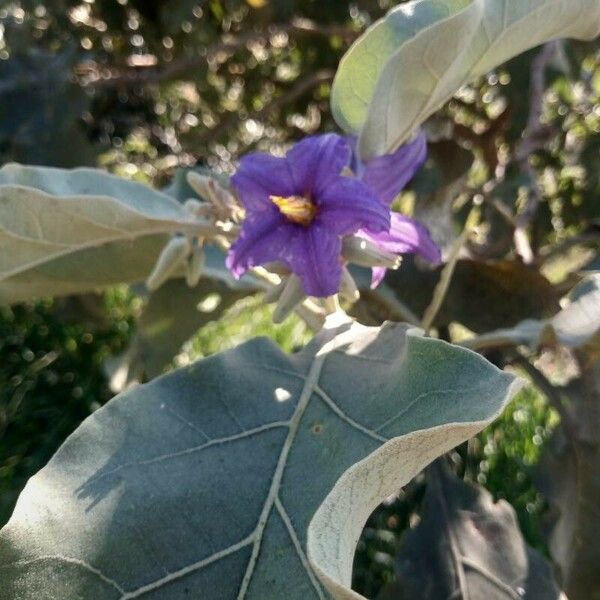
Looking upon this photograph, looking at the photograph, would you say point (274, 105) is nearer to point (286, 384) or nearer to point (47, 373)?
point (47, 373)

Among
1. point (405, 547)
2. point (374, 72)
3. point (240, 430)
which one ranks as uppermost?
point (374, 72)

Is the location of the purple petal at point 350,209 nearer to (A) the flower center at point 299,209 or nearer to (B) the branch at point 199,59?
(A) the flower center at point 299,209

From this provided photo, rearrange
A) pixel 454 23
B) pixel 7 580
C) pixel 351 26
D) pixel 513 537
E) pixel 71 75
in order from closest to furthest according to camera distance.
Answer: pixel 7 580 < pixel 454 23 < pixel 513 537 < pixel 71 75 < pixel 351 26

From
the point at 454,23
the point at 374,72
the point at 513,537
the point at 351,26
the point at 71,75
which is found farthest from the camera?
the point at 351,26

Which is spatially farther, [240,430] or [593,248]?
[593,248]

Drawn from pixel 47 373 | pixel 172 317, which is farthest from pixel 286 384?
pixel 47 373

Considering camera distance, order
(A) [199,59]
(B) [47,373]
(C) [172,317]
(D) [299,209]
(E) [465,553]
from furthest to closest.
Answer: (B) [47,373]
(A) [199,59]
(C) [172,317]
(E) [465,553]
(D) [299,209]

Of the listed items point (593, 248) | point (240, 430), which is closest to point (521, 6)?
point (240, 430)

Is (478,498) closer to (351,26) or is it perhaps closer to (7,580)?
Answer: (7,580)
